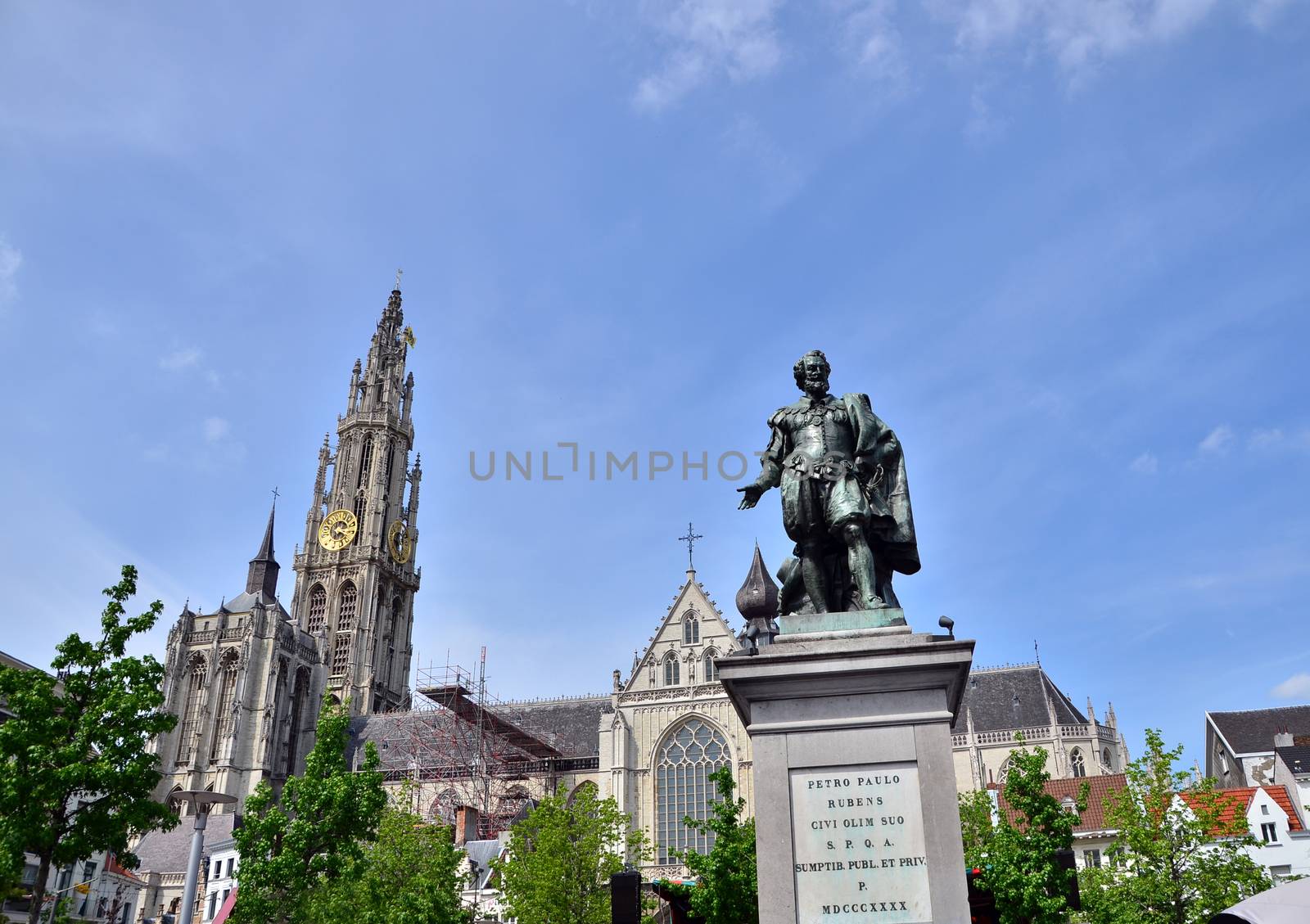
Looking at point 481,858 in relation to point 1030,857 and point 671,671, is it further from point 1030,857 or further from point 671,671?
point 1030,857

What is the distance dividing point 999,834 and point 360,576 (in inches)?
2491

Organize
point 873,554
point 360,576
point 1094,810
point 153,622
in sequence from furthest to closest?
point 360,576, point 1094,810, point 153,622, point 873,554

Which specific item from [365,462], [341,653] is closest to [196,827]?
[341,653]

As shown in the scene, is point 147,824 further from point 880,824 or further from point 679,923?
point 880,824

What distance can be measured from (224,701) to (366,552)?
14835 millimetres

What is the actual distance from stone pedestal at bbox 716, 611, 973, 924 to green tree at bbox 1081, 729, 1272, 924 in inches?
704

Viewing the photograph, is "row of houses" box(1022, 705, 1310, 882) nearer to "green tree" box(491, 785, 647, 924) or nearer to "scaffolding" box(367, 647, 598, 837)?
"green tree" box(491, 785, 647, 924)

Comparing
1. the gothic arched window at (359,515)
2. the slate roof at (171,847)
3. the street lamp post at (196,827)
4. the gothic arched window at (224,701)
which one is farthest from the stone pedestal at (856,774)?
the gothic arched window at (359,515)

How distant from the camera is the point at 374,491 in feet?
259

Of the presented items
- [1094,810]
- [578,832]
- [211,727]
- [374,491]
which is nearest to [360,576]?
[374,491]

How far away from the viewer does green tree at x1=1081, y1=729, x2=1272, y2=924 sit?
69.8ft

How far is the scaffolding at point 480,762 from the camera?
53250 mm

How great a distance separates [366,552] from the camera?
7531 centimetres

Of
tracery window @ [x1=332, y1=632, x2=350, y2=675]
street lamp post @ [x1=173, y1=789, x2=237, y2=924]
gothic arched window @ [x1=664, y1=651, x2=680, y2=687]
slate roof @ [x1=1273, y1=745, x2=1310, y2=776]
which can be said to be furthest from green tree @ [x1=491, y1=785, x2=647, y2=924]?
tracery window @ [x1=332, y1=632, x2=350, y2=675]
